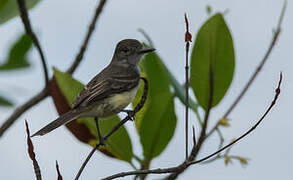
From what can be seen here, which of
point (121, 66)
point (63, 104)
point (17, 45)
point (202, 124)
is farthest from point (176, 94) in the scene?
point (121, 66)

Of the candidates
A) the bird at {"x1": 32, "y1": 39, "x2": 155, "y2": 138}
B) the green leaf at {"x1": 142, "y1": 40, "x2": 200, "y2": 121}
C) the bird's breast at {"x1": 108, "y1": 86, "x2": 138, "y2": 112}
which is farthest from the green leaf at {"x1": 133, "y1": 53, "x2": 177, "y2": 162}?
the bird's breast at {"x1": 108, "y1": 86, "x2": 138, "y2": 112}

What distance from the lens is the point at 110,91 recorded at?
4.66 meters

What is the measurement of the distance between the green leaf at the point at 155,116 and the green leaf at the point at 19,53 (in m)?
0.77

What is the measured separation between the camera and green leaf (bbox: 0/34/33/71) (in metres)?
3.64

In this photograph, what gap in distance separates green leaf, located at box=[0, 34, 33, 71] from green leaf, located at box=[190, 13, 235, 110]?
3.60 feet

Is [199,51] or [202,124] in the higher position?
[199,51]

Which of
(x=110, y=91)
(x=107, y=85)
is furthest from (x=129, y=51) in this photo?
(x=110, y=91)

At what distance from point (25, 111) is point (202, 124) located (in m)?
1.14

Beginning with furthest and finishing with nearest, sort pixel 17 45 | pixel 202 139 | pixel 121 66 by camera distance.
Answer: pixel 121 66 → pixel 17 45 → pixel 202 139

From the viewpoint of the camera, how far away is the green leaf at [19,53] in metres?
3.64

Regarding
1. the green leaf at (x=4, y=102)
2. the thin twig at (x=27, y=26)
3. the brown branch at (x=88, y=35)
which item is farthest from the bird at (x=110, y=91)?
the thin twig at (x=27, y=26)

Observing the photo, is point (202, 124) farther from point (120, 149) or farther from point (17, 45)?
point (17, 45)

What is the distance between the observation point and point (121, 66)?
5.38 metres

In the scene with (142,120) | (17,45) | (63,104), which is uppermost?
(17,45)
